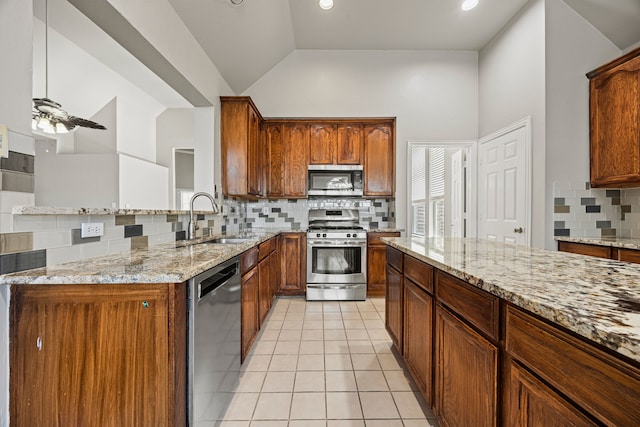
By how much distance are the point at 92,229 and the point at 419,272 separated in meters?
1.77

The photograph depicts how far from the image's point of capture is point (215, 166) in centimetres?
324

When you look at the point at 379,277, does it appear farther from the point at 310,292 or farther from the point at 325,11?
the point at 325,11

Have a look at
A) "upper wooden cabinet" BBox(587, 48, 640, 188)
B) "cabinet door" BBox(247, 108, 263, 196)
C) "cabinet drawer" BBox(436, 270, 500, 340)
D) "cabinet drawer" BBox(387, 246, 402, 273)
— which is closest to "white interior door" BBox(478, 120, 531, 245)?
"upper wooden cabinet" BBox(587, 48, 640, 188)

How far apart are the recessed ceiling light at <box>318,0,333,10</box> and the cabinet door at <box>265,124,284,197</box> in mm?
1508

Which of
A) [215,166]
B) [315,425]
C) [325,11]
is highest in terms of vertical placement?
[325,11]

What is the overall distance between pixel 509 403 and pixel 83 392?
1.48 m

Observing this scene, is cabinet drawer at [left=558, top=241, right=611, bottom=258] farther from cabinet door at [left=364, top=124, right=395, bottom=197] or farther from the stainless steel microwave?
the stainless steel microwave

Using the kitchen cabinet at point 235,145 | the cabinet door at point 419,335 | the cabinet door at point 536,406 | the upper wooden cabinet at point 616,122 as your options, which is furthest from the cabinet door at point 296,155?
the cabinet door at point 536,406

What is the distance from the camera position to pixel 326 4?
326cm

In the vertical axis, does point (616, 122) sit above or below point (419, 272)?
above

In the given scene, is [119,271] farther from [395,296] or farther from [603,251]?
[603,251]

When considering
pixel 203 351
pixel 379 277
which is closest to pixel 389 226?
pixel 379 277

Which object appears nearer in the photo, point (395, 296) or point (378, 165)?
point (395, 296)

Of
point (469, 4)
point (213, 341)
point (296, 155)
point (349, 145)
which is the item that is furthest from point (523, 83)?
point (213, 341)
